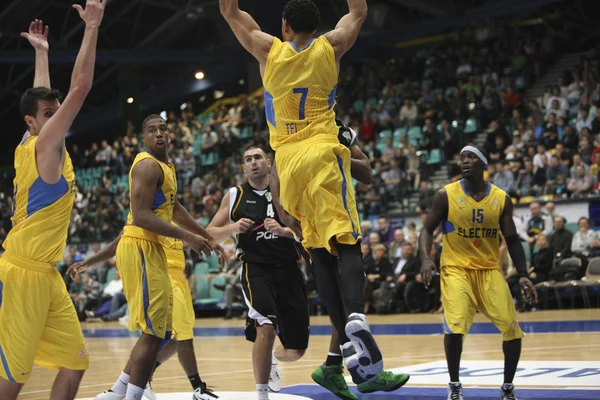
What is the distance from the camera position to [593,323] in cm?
1195

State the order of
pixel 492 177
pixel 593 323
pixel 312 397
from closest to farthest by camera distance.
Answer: pixel 312 397 < pixel 593 323 < pixel 492 177

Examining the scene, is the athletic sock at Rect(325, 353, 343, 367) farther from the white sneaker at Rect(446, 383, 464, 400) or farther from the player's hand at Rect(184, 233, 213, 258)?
the player's hand at Rect(184, 233, 213, 258)

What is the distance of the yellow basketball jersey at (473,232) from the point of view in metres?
6.68

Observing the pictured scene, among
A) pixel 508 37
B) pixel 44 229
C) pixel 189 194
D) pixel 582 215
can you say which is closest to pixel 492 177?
pixel 582 215

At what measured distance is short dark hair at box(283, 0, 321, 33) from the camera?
17.7ft

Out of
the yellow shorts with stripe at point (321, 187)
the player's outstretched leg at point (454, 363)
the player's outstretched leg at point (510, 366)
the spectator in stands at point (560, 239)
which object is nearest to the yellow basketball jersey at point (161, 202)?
the yellow shorts with stripe at point (321, 187)

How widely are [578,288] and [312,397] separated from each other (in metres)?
8.86

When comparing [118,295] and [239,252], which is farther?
[118,295]

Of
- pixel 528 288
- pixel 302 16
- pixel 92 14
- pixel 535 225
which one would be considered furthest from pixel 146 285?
pixel 535 225

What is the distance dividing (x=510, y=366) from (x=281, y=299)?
1881 millimetres

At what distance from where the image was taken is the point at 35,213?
5070 mm

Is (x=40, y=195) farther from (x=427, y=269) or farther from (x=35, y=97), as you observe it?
(x=427, y=269)

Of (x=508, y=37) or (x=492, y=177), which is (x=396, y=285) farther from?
(x=508, y=37)

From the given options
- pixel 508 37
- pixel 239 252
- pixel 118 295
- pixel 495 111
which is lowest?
pixel 118 295
